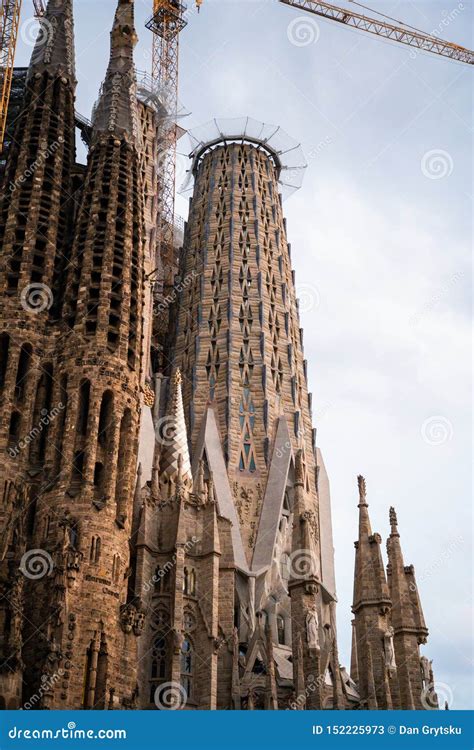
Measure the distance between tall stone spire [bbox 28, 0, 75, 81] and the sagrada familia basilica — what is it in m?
0.12

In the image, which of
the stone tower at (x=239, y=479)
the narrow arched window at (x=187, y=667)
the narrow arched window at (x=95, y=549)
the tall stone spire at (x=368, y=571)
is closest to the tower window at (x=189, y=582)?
the stone tower at (x=239, y=479)

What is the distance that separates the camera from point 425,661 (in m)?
39.7

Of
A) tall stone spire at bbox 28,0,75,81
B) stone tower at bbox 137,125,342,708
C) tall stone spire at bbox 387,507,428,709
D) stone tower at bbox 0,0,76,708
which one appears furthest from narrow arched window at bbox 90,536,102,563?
tall stone spire at bbox 28,0,75,81

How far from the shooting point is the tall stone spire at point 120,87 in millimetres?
43531

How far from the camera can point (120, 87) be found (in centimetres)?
4456

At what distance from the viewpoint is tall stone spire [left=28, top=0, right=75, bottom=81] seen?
44.9 m

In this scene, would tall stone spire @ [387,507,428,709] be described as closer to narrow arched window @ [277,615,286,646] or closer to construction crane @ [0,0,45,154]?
narrow arched window @ [277,615,286,646]

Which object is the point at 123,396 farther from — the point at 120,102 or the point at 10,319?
the point at 120,102

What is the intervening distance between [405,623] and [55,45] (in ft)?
95.4

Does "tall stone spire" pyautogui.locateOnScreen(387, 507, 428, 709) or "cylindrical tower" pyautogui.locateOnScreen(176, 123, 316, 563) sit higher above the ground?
"cylindrical tower" pyautogui.locateOnScreen(176, 123, 316, 563)

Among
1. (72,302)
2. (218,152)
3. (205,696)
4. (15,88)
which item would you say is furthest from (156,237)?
(205,696)

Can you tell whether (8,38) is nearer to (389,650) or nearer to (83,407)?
(83,407)

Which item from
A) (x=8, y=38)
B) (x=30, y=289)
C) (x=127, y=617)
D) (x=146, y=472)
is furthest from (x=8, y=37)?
(x=127, y=617)

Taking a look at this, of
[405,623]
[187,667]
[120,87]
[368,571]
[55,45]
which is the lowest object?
[187,667]
